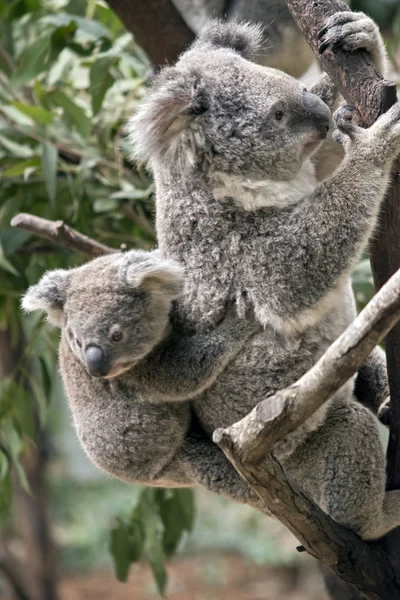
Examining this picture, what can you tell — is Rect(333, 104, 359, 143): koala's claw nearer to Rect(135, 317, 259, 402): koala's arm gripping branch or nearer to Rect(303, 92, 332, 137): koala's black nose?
Rect(303, 92, 332, 137): koala's black nose

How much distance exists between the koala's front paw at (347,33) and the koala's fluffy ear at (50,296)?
43.7 inches

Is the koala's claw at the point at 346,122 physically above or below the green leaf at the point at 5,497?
above

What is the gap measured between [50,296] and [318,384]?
3.49ft

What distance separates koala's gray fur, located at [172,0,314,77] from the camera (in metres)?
4.49

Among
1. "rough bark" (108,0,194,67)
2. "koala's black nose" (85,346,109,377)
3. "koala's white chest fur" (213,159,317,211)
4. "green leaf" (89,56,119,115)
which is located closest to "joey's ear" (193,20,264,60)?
"koala's white chest fur" (213,159,317,211)

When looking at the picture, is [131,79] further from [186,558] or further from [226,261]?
[186,558]

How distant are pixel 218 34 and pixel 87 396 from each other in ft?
4.70

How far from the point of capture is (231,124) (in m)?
2.82

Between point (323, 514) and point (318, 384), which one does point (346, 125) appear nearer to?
point (318, 384)

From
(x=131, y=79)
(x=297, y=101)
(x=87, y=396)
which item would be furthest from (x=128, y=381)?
(x=131, y=79)

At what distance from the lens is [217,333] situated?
9.07 feet

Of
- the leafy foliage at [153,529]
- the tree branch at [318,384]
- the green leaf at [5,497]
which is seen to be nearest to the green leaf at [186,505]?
the leafy foliage at [153,529]

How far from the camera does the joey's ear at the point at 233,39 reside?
326 centimetres

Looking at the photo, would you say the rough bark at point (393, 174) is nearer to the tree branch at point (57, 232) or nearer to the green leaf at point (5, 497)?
the tree branch at point (57, 232)
